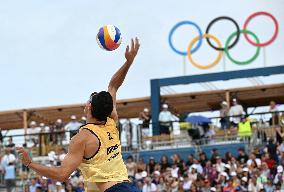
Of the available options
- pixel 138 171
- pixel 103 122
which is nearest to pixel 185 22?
pixel 138 171

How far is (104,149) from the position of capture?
8750 mm

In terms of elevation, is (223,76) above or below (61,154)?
above

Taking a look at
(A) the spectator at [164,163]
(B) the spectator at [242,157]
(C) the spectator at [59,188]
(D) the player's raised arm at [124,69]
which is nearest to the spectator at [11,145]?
(C) the spectator at [59,188]

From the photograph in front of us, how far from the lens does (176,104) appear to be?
34469 mm

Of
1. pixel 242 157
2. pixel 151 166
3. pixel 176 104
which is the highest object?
pixel 176 104

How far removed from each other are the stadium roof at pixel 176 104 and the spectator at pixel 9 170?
6.82 m

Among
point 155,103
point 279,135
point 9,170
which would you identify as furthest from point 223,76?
point 9,170

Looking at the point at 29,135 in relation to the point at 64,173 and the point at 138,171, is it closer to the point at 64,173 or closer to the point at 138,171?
the point at 138,171

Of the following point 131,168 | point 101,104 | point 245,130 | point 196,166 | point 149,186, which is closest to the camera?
point 101,104

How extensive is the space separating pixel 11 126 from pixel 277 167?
648 inches

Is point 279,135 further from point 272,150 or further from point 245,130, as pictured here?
point 245,130

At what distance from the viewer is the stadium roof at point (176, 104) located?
32750mm

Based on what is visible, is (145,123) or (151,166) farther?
(145,123)

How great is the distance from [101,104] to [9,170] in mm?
19022
